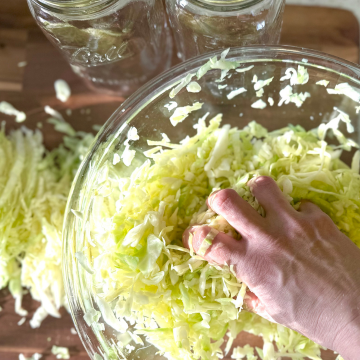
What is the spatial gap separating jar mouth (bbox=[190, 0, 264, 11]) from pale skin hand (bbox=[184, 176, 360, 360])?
14.6 inches

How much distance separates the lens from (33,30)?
1.12m

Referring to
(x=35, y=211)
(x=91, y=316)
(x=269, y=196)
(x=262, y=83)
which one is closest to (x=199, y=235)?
(x=269, y=196)

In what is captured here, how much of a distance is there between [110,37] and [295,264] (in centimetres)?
64

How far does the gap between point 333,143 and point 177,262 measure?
0.53m

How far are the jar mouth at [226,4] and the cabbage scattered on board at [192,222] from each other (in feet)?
0.81

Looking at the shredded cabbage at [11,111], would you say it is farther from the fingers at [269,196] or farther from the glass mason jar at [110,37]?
the fingers at [269,196]

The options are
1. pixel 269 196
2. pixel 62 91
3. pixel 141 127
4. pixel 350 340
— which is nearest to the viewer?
pixel 350 340

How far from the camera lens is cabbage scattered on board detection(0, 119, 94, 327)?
0.98m

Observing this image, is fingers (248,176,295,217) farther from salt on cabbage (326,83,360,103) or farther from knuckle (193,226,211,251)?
salt on cabbage (326,83,360,103)

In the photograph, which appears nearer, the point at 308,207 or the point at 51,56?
the point at 308,207

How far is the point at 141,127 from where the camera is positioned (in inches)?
33.9

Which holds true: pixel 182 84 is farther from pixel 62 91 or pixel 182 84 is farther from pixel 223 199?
pixel 62 91

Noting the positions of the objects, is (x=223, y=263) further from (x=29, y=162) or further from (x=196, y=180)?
(x=29, y=162)

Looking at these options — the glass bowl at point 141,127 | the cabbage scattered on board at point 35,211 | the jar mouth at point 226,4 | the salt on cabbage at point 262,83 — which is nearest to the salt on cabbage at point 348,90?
the glass bowl at point 141,127
